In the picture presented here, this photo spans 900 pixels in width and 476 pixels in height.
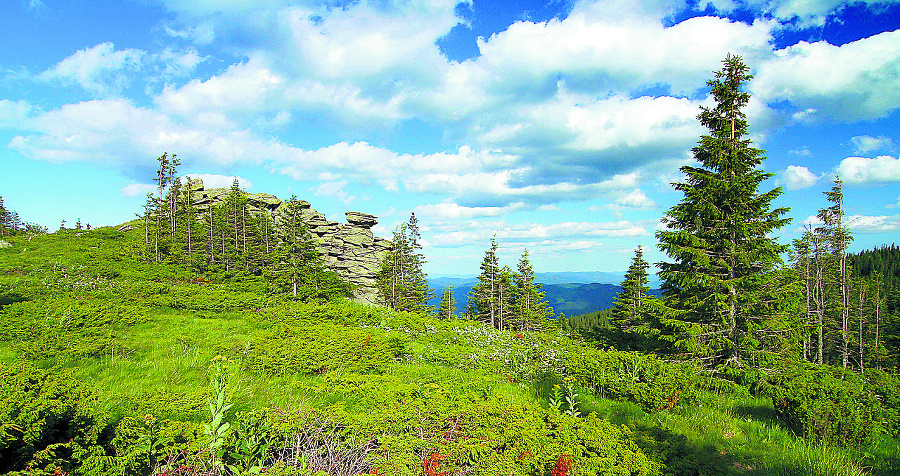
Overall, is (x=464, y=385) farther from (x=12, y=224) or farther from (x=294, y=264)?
(x=12, y=224)

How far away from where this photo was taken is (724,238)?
11.8 meters

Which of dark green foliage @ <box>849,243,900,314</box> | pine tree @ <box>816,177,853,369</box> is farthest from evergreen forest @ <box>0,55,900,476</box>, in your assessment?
dark green foliage @ <box>849,243,900,314</box>

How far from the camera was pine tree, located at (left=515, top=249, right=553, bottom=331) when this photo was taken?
3856 centimetres

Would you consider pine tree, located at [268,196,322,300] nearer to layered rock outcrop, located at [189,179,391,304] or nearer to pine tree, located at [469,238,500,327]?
pine tree, located at [469,238,500,327]

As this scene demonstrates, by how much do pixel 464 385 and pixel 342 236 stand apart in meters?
55.6

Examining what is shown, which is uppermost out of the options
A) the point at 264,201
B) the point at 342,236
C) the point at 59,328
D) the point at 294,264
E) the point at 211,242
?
the point at 264,201

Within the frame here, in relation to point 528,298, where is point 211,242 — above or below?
above

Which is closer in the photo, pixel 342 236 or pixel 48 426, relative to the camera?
pixel 48 426

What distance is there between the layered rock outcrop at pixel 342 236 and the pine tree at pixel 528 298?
23.4 metres

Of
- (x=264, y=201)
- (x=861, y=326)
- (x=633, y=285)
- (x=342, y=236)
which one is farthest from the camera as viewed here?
(x=264, y=201)

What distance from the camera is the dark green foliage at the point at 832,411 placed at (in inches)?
198

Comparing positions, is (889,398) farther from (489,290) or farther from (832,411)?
(489,290)

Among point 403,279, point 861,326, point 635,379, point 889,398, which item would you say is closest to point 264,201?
point 403,279

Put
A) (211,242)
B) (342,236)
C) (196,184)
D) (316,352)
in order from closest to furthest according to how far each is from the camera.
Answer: (316,352) < (211,242) < (342,236) < (196,184)
